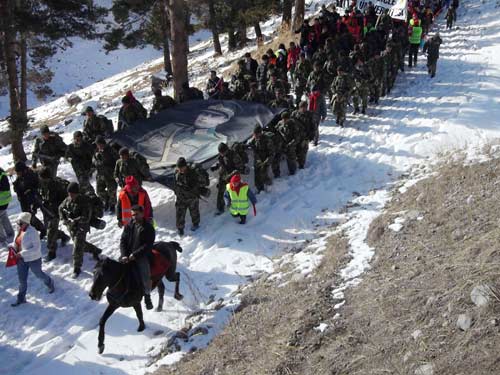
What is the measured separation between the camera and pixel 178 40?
15.9 m

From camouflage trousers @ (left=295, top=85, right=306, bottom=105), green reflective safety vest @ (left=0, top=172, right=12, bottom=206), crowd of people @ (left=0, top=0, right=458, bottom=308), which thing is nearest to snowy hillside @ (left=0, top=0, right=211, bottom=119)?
crowd of people @ (left=0, top=0, right=458, bottom=308)

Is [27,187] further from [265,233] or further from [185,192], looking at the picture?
[265,233]

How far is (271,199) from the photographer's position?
449 inches

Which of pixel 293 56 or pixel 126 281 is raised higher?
pixel 293 56

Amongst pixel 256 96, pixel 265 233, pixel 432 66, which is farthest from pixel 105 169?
pixel 432 66

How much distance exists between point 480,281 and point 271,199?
20.3ft

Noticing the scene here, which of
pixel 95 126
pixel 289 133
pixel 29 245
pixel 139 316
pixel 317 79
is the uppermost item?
pixel 317 79

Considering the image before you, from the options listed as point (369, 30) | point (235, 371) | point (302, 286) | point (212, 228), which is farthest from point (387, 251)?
point (369, 30)

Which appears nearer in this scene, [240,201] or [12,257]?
[12,257]

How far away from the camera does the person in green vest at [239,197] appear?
10305mm

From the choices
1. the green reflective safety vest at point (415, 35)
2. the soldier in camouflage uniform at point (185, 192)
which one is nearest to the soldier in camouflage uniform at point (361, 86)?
the green reflective safety vest at point (415, 35)

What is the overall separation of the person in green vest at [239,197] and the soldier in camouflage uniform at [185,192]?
69 cm

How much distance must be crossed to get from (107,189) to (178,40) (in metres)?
6.57

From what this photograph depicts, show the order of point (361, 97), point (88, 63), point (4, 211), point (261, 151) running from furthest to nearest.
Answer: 1. point (88, 63)
2. point (361, 97)
3. point (261, 151)
4. point (4, 211)
